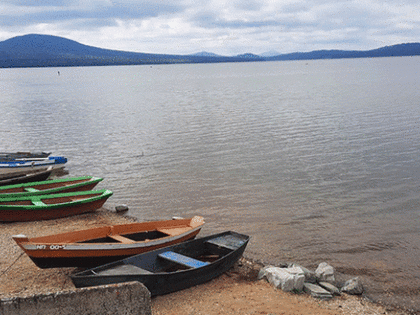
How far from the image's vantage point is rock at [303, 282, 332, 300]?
10672mm

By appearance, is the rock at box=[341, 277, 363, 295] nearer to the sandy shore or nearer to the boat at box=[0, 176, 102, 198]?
the sandy shore

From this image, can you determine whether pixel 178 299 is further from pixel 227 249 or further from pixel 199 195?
pixel 199 195

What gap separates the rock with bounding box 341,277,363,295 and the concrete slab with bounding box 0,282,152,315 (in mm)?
6151

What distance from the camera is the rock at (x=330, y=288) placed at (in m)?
11.0

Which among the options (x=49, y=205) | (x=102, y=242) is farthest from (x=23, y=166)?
(x=102, y=242)

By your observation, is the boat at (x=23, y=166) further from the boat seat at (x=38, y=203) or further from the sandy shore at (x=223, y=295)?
the sandy shore at (x=223, y=295)

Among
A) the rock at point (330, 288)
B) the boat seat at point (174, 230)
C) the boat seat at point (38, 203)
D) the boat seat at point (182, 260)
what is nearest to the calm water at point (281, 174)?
the rock at point (330, 288)

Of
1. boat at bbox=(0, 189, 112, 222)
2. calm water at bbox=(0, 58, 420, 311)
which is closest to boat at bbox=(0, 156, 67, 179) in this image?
calm water at bbox=(0, 58, 420, 311)

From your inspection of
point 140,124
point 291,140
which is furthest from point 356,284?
point 140,124

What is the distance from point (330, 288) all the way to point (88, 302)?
6.72 m

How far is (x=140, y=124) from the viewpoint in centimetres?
4081

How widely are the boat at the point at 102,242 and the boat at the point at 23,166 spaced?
1197cm

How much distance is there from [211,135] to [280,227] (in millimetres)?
17914

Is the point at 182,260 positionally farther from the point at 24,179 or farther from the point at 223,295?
the point at 24,179
